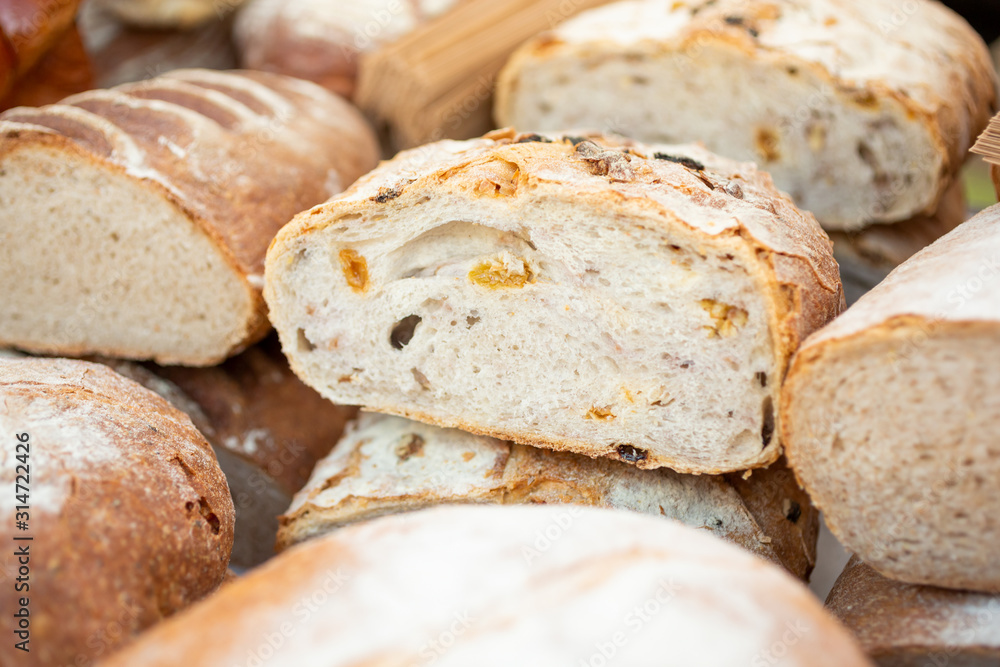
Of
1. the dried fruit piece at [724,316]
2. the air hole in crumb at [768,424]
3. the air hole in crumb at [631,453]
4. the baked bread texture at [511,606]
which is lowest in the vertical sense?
the air hole in crumb at [631,453]

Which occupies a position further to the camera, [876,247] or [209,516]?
[876,247]

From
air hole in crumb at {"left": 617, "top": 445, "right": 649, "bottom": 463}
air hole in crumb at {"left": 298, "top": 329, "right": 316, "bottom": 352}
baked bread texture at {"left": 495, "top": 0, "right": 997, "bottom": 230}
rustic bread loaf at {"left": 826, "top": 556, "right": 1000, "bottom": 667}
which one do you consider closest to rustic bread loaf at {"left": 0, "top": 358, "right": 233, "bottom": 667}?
air hole in crumb at {"left": 298, "top": 329, "right": 316, "bottom": 352}

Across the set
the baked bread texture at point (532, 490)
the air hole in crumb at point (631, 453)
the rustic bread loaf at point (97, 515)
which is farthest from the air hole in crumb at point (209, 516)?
the air hole in crumb at point (631, 453)

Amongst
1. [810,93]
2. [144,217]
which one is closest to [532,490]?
[144,217]

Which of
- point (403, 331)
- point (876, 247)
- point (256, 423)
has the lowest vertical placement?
point (256, 423)

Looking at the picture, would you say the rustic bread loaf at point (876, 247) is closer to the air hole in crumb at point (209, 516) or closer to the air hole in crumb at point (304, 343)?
the air hole in crumb at point (304, 343)

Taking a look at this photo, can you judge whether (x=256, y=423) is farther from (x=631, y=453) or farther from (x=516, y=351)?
(x=631, y=453)

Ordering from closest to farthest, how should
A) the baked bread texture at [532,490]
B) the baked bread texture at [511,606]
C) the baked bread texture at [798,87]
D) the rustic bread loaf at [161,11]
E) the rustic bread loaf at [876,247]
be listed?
the baked bread texture at [511,606] < the baked bread texture at [532,490] < the baked bread texture at [798,87] < the rustic bread loaf at [876,247] < the rustic bread loaf at [161,11]
